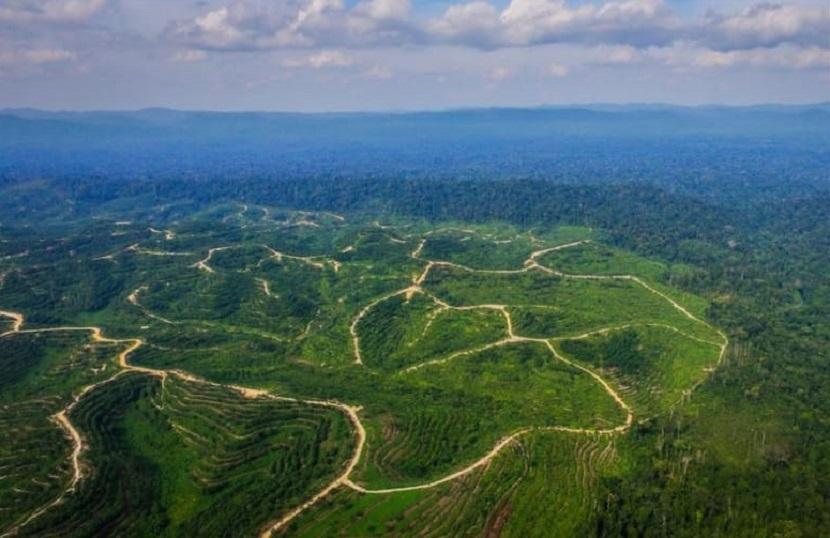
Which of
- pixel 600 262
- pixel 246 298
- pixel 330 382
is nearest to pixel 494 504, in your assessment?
pixel 330 382

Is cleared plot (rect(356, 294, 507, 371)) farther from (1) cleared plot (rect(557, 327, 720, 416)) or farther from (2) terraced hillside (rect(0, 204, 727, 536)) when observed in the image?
(1) cleared plot (rect(557, 327, 720, 416))

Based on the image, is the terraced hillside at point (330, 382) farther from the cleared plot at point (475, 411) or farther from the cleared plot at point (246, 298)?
the cleared plot at point (246, 298)

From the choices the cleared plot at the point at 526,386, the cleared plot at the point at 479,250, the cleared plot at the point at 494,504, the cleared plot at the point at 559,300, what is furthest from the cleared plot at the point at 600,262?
the cleared plot at the point at 494,504

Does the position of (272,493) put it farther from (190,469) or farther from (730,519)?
(730,519)

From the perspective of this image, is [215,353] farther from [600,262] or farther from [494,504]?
[600,262]

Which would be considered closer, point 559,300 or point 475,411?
point 475,411
